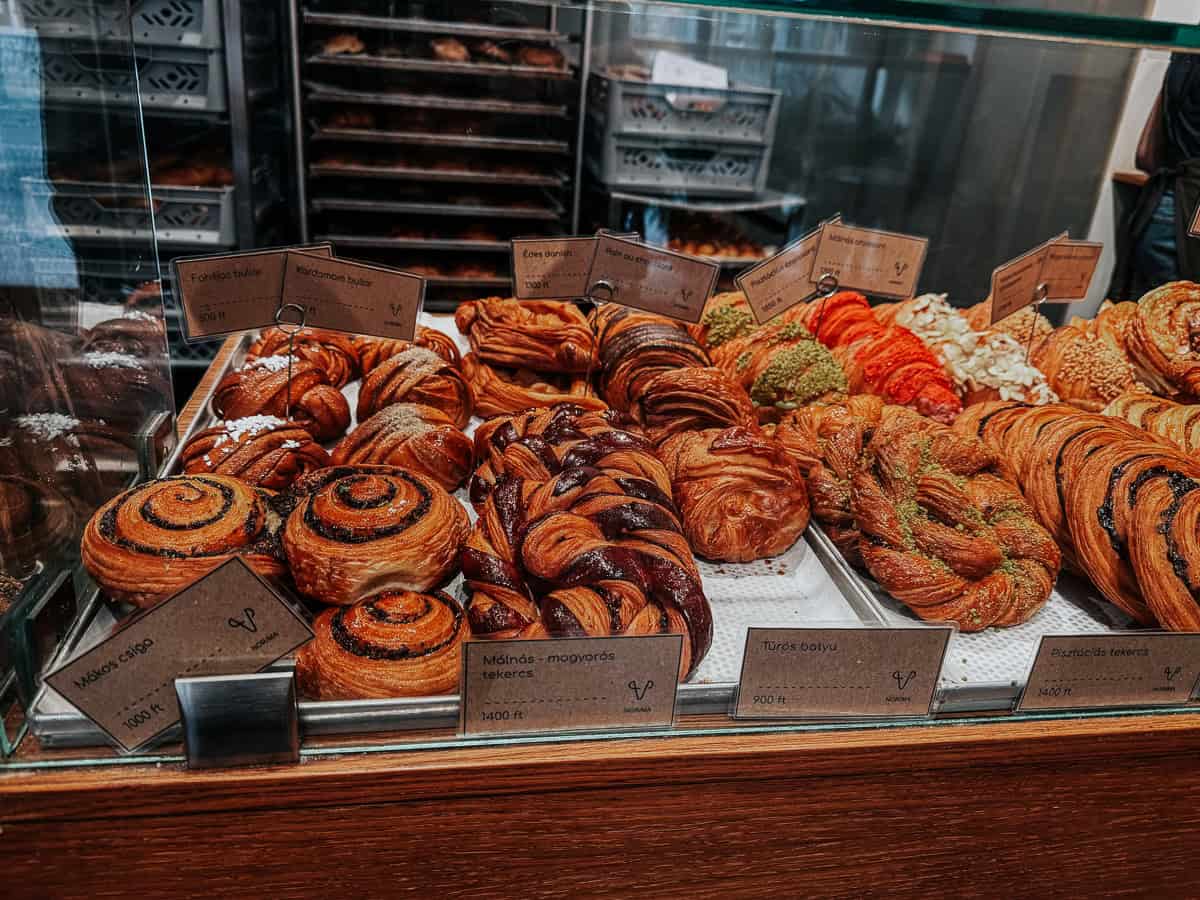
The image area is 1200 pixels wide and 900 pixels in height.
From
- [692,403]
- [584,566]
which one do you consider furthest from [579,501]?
[692,403]

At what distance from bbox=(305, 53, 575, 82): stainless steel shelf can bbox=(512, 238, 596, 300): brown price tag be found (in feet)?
8.63

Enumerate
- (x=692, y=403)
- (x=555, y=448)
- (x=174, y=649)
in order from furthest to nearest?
(x=692, y=403) → (x=555, y=448) → (x=174, y=649)

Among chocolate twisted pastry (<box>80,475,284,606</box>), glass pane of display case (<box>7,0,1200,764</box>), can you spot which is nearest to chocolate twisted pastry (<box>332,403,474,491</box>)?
glass pane of display case (<box>7,0,1200,764</box>)

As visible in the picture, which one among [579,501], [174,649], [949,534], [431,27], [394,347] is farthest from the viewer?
[431,27]

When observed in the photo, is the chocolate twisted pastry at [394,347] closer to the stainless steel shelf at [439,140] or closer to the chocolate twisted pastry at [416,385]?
the chocolate twisted pastry at [416,385]

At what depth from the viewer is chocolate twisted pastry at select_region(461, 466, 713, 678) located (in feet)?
4.14

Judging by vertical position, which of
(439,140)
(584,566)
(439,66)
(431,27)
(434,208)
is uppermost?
(431,27)

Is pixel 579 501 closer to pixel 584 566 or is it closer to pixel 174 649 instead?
pixel 584 566

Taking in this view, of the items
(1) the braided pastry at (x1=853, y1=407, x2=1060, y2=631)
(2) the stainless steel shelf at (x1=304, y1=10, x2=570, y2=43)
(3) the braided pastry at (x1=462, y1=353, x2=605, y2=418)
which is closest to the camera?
(1) the braided pastry at (x1=853, y1=407, x2=1060, y2=631)

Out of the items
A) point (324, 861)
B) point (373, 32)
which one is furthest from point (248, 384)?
point (373, 32)

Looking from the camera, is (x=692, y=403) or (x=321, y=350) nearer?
(x=692, y=403)

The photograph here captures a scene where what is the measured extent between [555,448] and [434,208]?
3016 millimetres

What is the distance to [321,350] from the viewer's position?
212 centimetres

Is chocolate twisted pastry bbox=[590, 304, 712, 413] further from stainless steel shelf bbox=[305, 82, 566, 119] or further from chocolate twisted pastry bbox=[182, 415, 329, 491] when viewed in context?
stainless steel shelf bbox=[305, 82, 566, 119]
